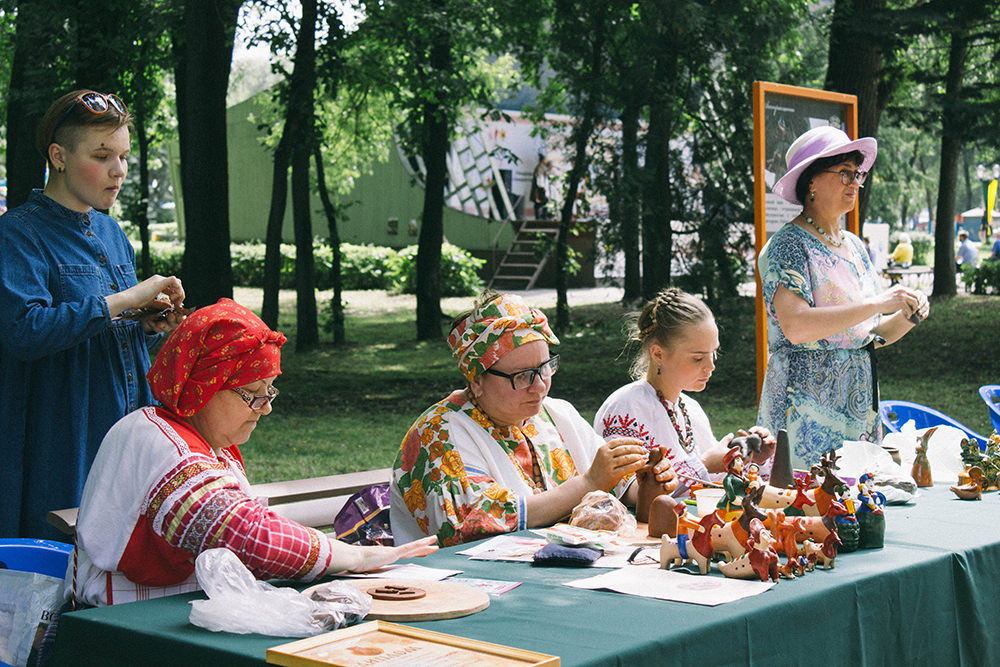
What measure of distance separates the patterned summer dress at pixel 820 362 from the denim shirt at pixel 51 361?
229 cm

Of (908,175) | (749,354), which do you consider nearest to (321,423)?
(749,354)

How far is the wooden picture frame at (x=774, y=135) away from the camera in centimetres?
507

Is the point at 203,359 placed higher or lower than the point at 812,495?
higher

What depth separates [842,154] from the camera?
3.65 metres

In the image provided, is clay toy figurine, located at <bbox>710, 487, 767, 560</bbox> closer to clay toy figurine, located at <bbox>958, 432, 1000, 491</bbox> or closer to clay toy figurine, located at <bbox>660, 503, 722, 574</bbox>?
clay toy figurine, located at <bbox>660, 503, 722, 574</bbox>

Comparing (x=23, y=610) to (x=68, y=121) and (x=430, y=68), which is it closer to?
(x=68, y=121)

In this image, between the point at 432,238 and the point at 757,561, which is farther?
the point at 432,238

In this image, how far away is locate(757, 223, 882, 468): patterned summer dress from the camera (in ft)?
11.7

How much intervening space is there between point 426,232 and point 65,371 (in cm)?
1276

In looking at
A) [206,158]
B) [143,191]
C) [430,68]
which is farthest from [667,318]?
[143,191]

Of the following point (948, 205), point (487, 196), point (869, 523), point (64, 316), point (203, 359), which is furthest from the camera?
point (487, 196)

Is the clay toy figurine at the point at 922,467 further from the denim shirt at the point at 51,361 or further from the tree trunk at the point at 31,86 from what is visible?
the tree trunk at the point at 31,86

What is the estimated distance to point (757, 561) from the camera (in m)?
2.10

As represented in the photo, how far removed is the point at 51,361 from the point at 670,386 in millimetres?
2014
